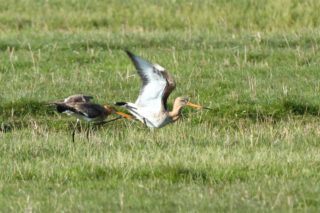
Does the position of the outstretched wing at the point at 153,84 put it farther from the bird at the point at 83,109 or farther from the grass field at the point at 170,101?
the bird at the point at 83,109

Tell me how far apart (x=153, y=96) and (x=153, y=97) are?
0.01 metres

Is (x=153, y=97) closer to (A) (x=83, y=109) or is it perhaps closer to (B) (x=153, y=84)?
(B) (x=153, y=84)

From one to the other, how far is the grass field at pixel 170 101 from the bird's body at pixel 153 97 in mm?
220

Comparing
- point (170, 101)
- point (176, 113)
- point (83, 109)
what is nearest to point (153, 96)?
point (176, 113)

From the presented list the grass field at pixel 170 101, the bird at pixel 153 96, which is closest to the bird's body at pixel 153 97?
the bird at pixel 153 96

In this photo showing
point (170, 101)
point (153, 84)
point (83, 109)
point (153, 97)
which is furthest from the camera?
point (170, 101)

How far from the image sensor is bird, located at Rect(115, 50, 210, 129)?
11.9 m

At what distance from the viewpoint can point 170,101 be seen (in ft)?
45.8

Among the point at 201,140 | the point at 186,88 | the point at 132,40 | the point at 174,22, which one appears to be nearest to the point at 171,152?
the point at 201,140

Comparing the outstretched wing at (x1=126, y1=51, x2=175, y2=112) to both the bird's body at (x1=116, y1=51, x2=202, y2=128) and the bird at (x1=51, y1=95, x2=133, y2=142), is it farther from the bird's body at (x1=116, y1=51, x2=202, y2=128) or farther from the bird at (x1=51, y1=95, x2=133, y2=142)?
the bird at (x1=51, y1=95, x2=133, y2=142)

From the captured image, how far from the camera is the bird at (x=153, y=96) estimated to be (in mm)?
11875

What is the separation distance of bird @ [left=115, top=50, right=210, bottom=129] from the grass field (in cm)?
22

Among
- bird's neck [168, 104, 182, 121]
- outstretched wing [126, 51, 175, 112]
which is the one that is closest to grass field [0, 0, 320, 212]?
bird's neck [168, 104, 182, 121]

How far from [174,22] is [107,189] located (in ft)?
43.8
